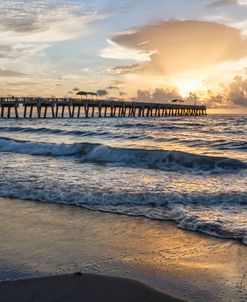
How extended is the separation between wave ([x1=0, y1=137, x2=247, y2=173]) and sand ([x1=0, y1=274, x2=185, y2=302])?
1024 cm

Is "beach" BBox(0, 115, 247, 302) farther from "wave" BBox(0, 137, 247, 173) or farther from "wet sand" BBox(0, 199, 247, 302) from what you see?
"wave" BBox(0, 137, 247, 173)

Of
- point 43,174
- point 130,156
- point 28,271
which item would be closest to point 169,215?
point 28,271

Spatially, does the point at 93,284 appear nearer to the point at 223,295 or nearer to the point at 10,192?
the point at 223,295

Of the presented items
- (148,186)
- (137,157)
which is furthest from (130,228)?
(137,157)

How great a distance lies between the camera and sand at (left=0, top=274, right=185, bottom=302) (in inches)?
167

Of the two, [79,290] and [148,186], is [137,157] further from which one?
[79,290]

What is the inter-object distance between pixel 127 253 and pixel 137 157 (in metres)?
12.3

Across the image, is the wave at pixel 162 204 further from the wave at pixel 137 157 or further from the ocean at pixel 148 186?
the wave at pixel 137 157

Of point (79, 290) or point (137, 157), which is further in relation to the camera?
point (137, 157)

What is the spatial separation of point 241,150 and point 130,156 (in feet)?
21.2

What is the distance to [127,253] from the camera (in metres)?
5.86

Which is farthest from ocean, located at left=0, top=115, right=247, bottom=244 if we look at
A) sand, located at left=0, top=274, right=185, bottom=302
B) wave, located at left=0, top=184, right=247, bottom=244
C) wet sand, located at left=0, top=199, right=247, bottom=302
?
sand, located at left=0, top=274, right=185, bottom=302

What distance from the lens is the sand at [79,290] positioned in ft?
13.9

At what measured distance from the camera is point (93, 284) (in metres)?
4.62
